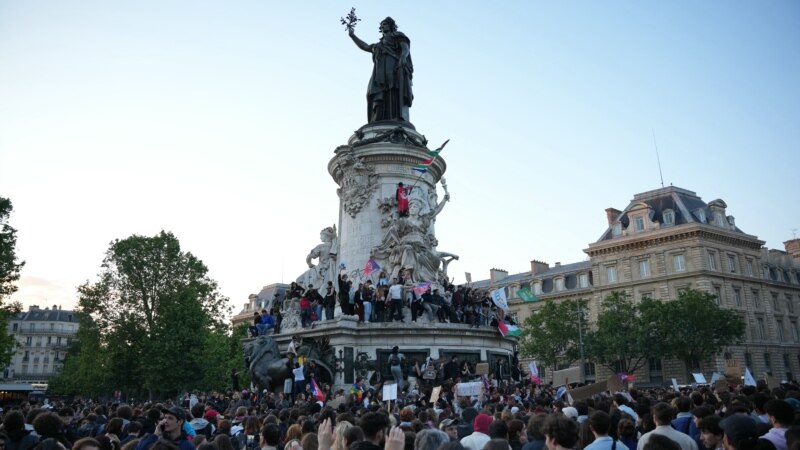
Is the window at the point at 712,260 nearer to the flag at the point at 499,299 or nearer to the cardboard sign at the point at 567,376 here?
A: the flag at the point at 499,299

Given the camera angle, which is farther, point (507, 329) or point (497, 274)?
point (497, 274)

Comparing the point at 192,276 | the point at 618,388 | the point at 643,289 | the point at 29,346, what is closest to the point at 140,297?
the point at 192,276

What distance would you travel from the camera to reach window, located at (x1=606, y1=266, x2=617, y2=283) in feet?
225

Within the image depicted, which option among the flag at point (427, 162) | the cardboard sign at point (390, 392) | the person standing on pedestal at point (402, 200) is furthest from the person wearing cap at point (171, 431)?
the flag at point (427, 162)

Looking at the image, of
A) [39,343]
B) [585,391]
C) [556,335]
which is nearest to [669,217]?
[556,335]

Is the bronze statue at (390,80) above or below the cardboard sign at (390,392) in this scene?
above

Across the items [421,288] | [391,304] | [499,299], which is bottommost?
[391,304]

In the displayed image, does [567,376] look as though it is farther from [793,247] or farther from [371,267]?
[793,247]

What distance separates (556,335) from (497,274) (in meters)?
24.2

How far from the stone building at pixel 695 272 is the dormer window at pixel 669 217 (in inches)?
4.3

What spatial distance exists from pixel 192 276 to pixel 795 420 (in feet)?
147

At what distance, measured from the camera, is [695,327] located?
54.0m

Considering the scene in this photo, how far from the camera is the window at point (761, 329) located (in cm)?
6388

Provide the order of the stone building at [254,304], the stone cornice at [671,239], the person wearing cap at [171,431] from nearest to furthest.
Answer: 1. the person wearing cap at [171,431]
2. the stone cornice at [671,239]
3. the stone building at [254,304]
